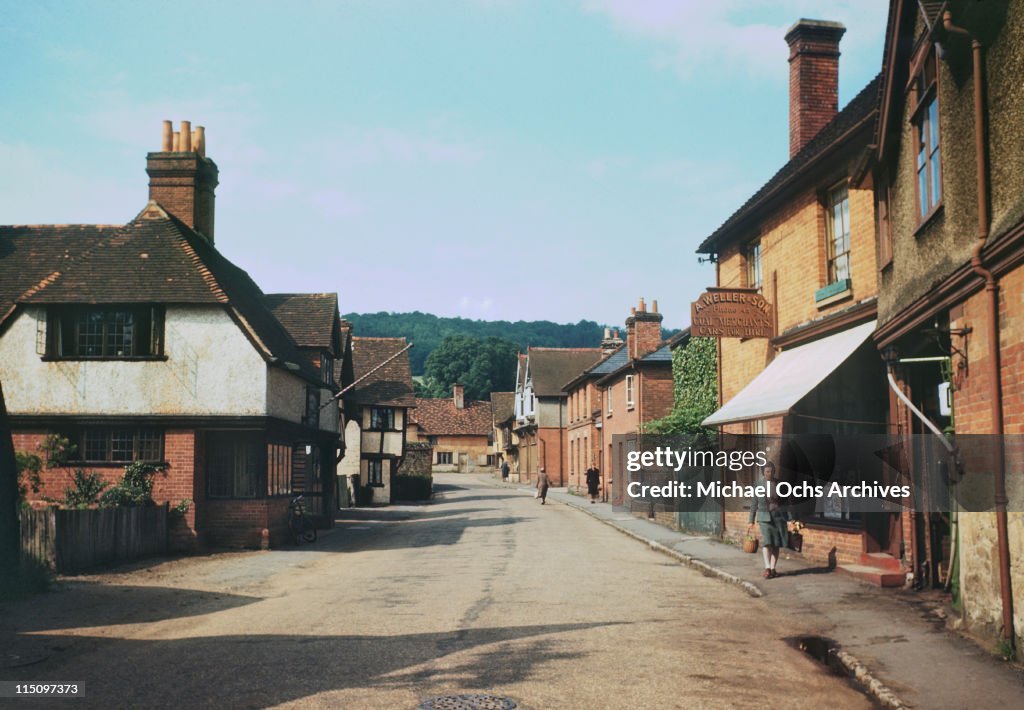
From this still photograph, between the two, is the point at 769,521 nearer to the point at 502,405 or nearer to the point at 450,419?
the point at 502,405

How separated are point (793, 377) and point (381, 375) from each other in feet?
102

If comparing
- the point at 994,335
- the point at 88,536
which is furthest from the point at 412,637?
the point at 88,536

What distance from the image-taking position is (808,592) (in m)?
13.8

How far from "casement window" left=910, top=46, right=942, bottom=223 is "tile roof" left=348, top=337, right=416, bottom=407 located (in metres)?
33.5

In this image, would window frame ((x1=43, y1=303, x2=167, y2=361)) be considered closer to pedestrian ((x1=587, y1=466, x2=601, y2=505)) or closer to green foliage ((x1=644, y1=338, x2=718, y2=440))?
green foliage ((x1=644, y1=338, x2=718, y2=440))

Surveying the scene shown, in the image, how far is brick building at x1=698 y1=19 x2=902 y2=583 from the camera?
15.2 m

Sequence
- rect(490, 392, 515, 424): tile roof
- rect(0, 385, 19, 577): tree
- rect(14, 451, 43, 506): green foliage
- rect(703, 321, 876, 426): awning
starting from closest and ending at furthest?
rect(0, 385, 19, 577): tree
rect(703, 321, 876, 426): awning
rect(14, 451, 43, 506): green foliage
rect(490, 392, 515, 424): tile roof

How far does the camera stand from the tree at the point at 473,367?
4833 inches

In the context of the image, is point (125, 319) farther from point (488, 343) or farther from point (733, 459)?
point (488, 343)

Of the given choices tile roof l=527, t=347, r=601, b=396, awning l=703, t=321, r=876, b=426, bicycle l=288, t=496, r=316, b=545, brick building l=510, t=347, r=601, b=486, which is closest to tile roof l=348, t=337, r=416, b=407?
bicycle l=288, t=496, r=316, b=545

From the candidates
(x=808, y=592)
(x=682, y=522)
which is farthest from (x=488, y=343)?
(x=808, y=592)

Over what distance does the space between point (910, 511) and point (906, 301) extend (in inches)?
123

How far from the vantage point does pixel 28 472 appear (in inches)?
834

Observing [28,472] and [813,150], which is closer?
[813,150]
